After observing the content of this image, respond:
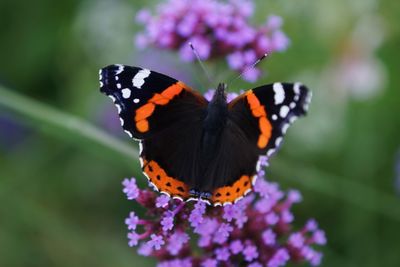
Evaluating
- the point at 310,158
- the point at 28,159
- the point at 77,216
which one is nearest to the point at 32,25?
the point at 28,159

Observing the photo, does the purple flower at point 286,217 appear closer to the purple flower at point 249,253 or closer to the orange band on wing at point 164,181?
the purple flower at point 249,253

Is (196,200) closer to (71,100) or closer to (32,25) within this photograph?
(71,100)

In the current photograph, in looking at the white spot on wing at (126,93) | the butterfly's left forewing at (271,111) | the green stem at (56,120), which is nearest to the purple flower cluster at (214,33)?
the green stem at (56,120)

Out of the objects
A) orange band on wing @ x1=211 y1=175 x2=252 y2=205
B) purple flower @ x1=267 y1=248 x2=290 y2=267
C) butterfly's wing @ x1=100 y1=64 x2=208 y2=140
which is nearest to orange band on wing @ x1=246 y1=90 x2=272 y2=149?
orange band on wing @ x1=211 y1=175 x2=252 y2=205

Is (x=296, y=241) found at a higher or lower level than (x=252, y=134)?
lower

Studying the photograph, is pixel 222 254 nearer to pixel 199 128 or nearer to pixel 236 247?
pixel 236 247

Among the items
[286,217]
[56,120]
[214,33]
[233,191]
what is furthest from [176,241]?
[214,33]
